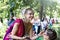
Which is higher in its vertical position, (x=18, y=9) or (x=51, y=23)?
(x=18, y=9)

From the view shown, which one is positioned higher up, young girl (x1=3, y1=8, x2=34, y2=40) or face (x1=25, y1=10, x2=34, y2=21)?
face (x1=25, y1=10, x2=34, y2=21)

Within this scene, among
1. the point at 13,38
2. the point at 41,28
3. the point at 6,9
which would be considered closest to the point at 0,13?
the point at 6,9

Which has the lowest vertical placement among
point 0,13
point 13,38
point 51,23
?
point 13,38

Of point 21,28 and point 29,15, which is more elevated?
point 29,15

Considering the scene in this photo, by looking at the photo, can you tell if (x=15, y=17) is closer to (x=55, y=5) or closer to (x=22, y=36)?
(x=22, y=36)

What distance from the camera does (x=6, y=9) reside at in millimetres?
1698

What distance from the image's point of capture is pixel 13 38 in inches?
65.7

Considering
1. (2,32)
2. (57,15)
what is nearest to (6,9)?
(2,32)

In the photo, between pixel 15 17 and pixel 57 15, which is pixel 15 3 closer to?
pixel 15 17

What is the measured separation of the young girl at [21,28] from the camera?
165 cm

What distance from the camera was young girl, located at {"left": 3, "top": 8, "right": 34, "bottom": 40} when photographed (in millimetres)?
1647

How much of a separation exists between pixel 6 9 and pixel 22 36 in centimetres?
31

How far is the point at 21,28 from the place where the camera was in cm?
167

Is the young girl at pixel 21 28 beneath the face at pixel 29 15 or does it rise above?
beneath
